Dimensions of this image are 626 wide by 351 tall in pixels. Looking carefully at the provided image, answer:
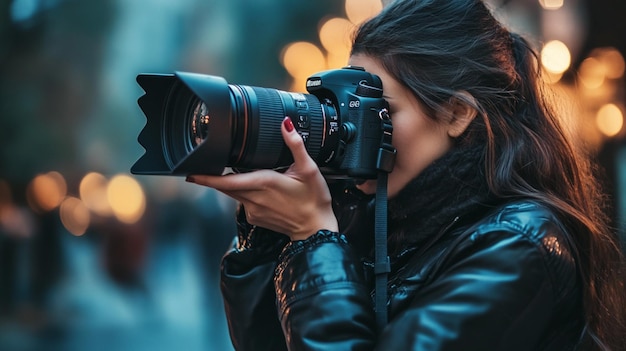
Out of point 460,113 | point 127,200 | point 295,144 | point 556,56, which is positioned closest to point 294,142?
point 295,144

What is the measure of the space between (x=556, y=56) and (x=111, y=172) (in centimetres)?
187

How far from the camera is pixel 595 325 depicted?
83 centimetres

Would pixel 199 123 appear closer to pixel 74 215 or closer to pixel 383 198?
pixel 383 198

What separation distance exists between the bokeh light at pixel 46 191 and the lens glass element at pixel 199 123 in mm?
2239

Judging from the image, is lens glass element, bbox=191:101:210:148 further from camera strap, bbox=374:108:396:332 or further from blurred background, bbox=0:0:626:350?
blurred background, bbox=0:0:626:350

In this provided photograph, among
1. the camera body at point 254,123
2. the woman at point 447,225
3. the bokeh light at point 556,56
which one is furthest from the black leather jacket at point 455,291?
the bokeh light at point 556,56

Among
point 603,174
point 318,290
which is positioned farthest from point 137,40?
point 318,290

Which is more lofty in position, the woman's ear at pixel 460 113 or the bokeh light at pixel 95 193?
the woman's ear at pixel 460 113

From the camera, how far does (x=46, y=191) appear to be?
2.86m

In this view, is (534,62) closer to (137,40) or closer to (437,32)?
(437,32)

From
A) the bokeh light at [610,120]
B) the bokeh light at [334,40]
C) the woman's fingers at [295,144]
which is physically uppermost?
the woman's fingers at [295,144]

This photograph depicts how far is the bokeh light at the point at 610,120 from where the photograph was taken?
2.06 meters

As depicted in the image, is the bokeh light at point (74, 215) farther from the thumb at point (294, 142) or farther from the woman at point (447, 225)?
the thumb at point (294, 142)

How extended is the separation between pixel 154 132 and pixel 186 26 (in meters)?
2.19
